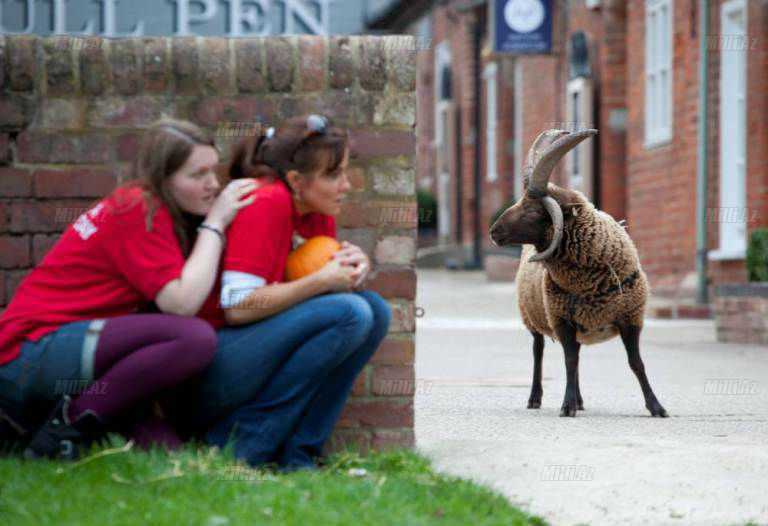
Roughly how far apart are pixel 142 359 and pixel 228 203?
2.13ft

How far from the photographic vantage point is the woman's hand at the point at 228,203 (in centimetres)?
571

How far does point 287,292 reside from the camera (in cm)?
571

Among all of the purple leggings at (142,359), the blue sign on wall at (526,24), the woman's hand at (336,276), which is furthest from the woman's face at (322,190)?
the blue sign on wall at (526,24)

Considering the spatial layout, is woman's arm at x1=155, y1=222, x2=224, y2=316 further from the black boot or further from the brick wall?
the brick wall

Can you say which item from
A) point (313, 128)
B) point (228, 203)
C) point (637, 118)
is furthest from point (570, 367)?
point (637, 118)

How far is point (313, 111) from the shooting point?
250 inches

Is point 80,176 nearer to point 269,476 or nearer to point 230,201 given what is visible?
point 230,201

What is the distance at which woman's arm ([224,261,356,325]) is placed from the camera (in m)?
5.69

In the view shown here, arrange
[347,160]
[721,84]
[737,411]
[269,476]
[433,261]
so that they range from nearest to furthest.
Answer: [269,476], [347,160], [737,411], [721,84], [433,261]

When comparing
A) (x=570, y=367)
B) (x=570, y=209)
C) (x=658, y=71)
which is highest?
(x=658, y=71)

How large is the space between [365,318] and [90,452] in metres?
1.08

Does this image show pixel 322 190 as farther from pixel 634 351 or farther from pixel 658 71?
pixel 658 71

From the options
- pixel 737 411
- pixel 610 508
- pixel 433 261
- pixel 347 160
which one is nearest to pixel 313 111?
pixel 347 160

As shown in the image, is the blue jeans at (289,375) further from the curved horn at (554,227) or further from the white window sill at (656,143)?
the white window sill at (656,143)
